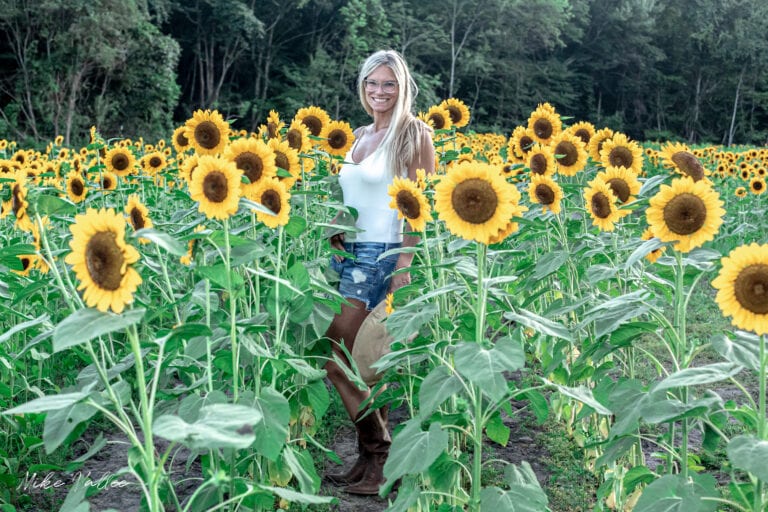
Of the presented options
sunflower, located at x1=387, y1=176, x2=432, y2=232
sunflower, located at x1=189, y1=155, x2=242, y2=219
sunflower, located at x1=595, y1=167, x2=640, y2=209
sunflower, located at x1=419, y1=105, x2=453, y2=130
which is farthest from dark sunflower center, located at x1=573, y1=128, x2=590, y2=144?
sunflower, located at x1=189, y1=155, x2=242, y2=219

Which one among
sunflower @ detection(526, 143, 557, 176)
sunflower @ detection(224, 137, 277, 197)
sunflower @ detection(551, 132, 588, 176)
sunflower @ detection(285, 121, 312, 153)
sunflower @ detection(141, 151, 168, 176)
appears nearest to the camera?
sunflower @ detection(224, 137, 277, 197)

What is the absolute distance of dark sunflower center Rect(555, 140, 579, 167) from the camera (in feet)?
13.7

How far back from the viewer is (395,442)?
2.23 metres

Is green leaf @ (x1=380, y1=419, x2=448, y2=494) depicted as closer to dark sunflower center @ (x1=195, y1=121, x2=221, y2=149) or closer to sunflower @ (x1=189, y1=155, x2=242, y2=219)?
sunflower @ (x1=189, y1=155, x2=242, y2=219)

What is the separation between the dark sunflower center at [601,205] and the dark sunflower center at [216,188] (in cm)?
171

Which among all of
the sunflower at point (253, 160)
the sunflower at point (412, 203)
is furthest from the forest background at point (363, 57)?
the sunflower at point (412, 203)

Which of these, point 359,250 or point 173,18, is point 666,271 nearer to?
point 359,250

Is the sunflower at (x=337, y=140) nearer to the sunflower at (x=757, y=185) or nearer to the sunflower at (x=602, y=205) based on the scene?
the sunflower at (x=602, y=205)

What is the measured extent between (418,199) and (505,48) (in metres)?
35.2

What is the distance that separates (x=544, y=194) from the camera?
368 centimetres

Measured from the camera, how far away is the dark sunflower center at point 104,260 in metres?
1.74

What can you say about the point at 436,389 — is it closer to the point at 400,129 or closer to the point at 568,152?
the point at 400,129

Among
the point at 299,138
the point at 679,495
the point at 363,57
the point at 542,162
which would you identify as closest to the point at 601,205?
the point at 542,162

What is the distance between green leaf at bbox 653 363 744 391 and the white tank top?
6.21 feet
